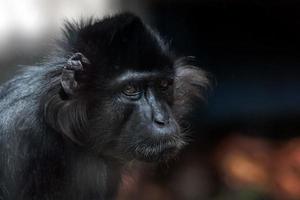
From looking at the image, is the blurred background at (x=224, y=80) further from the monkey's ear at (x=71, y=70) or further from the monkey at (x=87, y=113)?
the monkey's ear at (x=71, y=70)

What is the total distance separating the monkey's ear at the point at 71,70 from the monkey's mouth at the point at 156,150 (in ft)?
0.89

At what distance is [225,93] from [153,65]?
1087mm

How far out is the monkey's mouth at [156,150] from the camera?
2555mm

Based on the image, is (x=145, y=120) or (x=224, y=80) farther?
(x=224, y=80)

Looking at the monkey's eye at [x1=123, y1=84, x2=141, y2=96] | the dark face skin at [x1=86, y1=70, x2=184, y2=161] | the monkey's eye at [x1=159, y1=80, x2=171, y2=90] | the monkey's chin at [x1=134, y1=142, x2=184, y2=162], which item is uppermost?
the monkey's eye at [x1=159, y1=80, x2=171, y2=90]

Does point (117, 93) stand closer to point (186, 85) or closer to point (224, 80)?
point (186, 85)

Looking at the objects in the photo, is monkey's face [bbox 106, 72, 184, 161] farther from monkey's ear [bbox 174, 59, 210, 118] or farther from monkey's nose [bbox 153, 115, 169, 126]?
monkey's ear [bbox 174, 59, 210, 118]

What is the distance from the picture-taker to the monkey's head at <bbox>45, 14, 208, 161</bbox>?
251cm

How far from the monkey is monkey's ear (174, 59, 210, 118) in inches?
6.5

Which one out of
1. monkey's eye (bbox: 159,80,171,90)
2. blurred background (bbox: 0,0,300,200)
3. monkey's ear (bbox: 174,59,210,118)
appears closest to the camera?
monkey's eye (bbox: 159,80,171,90)

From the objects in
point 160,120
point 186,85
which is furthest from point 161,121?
point 186,85

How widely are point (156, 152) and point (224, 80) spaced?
1.11 metres

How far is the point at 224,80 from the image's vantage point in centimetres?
362

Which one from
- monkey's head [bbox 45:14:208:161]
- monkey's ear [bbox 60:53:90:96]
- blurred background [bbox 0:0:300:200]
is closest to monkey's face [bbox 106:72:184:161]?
monkey's head [bbox 45:14:208:161]
